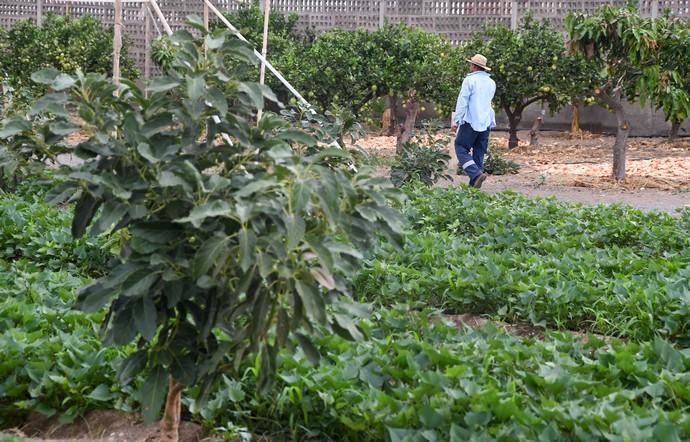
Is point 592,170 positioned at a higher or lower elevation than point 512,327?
higher

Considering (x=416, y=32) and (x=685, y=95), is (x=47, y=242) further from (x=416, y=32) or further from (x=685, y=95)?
(x=416, y=32)

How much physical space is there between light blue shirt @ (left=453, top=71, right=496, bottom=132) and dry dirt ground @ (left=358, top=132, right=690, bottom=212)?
0.83 metres

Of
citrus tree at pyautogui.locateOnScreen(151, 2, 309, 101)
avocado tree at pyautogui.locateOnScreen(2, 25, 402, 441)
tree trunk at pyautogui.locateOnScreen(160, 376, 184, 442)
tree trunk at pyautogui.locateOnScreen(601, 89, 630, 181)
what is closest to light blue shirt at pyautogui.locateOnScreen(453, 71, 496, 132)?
tree trunk at pyautogui.locateOnScreen(601, 89, 630, 181)

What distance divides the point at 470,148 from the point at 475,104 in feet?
1.84

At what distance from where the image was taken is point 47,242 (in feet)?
21.4

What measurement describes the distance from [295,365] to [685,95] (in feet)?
31.0

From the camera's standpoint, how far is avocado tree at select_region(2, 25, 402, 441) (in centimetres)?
298

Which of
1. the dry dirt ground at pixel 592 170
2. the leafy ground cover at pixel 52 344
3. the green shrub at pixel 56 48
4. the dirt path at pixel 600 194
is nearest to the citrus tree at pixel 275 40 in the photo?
the green shrub at pixel 56 48

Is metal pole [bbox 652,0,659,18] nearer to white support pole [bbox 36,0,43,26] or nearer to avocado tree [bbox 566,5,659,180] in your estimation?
avocado tree [bbox 566,5,659,180]

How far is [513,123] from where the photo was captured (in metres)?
17.1

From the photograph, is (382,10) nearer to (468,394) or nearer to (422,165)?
(422,165)

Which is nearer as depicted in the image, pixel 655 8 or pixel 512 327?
pixel 512 327

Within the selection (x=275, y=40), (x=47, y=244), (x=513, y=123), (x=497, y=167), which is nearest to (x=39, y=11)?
(x=275, y=40)

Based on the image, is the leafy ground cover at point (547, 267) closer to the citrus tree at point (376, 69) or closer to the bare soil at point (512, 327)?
the bare soil at point (512, 327)
